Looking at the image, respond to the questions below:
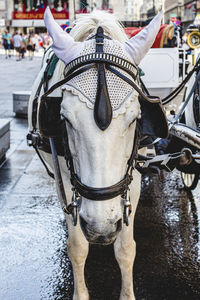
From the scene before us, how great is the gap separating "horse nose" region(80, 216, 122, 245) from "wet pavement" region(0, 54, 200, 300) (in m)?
1.44

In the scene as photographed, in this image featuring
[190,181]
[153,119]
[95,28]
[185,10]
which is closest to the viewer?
[153,119]

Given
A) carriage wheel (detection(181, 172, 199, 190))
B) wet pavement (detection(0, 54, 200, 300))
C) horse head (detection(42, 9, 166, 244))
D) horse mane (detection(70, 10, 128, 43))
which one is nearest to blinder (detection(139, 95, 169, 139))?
horse head (detection(42, 9, 166, 244))

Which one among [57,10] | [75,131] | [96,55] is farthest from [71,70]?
[57,10]

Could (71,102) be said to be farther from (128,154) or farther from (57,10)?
(57,10)

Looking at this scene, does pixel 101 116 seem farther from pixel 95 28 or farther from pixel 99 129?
pixel 95 28

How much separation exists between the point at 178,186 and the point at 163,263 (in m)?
2.25

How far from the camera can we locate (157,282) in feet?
12.4

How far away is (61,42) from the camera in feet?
7.95

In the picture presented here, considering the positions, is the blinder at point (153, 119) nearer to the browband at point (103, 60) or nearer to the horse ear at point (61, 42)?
the browband at point (103, 60)

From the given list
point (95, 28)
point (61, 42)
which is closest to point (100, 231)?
point (61, 42)

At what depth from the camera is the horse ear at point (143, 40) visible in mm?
2420

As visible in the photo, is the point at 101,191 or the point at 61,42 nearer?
the point at 101,191

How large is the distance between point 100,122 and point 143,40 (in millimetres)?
595

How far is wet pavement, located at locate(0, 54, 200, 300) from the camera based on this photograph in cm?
371
